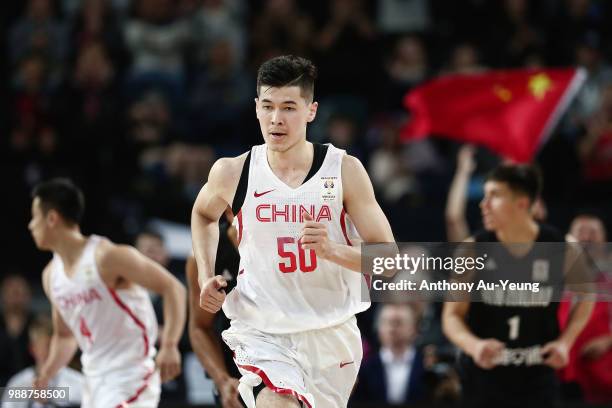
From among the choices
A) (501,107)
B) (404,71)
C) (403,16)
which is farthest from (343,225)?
(403,16)

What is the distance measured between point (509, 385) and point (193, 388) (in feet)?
10.0

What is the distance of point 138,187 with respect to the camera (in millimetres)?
11977

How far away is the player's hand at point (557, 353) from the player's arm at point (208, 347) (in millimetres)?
2126

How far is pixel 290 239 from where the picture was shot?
6078 mm

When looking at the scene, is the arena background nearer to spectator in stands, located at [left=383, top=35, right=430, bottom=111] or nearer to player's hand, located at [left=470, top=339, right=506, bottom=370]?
spectator in stands, located at [left=383, top=35, right=430, bottom=111]

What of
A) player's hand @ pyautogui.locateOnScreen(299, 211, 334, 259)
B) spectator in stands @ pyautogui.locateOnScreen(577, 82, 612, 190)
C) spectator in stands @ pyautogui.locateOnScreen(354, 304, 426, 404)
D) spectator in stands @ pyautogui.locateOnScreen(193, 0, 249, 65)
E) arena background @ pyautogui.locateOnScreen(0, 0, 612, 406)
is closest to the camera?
player's hand @ pyautogui.locateOnScreen(299, 211, 334, 259)

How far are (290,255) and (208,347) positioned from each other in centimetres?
142

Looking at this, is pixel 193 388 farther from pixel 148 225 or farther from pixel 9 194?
pixel 9 194

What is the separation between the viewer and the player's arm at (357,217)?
18.9 feet

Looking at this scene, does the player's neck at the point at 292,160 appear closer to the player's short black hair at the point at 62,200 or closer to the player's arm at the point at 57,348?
the player's short black hair at the point at 62,200

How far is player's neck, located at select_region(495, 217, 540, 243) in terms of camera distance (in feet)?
25.9

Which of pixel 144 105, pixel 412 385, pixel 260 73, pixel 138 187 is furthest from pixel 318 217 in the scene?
pixel 144 105

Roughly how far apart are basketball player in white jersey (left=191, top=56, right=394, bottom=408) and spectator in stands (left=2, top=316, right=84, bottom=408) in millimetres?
2357

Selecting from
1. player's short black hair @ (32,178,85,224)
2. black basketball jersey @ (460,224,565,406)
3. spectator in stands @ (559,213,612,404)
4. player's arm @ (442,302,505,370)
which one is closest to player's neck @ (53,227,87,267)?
player's short black hair @ (32,178,85,224)
